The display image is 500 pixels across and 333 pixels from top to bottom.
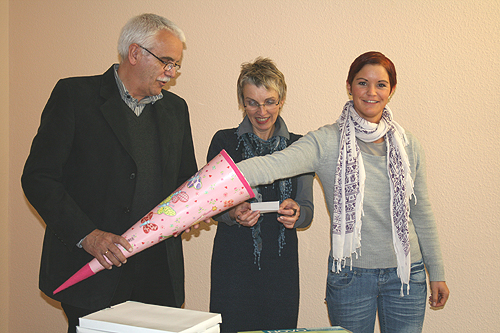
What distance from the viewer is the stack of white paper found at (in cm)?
96

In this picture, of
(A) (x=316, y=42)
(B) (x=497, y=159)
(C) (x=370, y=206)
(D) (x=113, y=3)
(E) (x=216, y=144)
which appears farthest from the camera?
(D) (x=113, y=3)

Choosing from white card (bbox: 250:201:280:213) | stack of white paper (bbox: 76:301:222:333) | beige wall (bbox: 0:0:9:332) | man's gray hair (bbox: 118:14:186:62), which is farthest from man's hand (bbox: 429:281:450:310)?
beige wall (bbox: 0:0:9:332)

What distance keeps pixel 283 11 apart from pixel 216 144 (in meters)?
1.13

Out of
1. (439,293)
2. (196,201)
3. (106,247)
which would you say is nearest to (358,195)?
(439,293)

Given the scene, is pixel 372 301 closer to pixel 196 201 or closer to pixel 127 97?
pixel 196 201

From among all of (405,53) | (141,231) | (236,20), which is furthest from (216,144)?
(405,53)

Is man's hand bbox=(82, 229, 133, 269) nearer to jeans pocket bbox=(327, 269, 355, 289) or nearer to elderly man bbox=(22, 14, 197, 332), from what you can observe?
elderly man bbox=(22, 14, 197, 332)

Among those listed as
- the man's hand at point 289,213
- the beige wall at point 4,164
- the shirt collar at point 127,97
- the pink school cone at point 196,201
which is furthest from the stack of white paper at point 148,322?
the beige wall at point 4,164

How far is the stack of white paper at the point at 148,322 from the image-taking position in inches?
37.8

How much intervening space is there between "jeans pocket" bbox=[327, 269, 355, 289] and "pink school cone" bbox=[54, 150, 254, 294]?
64cm

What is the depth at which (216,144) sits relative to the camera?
2.03m

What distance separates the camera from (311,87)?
260 cm

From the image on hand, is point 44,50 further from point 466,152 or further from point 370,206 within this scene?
point 466,152

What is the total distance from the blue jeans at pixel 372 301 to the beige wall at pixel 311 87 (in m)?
0.91
